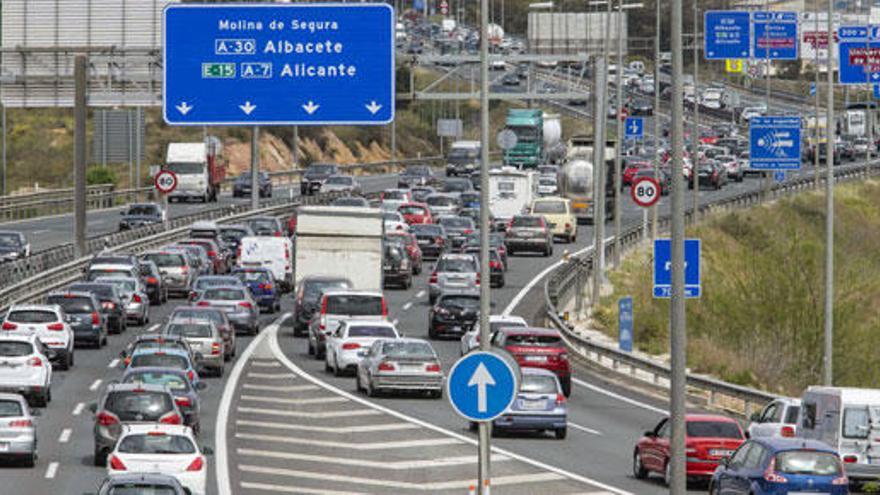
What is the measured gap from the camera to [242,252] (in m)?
72.4

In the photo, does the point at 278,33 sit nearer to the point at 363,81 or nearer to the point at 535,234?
the point at 363,81

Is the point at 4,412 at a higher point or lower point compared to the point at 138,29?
lower

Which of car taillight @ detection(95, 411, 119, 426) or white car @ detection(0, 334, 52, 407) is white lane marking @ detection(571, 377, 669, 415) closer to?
white car @ detection(0, 334, 52, 407)

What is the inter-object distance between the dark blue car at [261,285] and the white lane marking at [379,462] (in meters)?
28.3

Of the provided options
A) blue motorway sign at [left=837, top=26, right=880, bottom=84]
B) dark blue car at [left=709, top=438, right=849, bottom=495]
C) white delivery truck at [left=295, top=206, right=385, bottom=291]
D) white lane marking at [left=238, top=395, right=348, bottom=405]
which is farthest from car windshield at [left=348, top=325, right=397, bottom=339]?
blue motorway sign at [left=837, top=26, right=880, bottom=84]

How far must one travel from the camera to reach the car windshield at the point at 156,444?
101 feet

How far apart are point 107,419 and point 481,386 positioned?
1474 cm

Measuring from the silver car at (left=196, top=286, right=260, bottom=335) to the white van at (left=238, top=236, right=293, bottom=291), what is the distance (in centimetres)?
1066

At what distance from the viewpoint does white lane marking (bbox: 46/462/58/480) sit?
33.9 meters

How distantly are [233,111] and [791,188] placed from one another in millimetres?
66241

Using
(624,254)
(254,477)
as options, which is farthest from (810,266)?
(254,477)

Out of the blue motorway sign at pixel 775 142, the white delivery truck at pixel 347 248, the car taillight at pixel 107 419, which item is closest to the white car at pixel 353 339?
the white delivery truck at pixel 347 248

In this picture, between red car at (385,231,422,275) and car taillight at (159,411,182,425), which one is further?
red car at (385,231,422,275)

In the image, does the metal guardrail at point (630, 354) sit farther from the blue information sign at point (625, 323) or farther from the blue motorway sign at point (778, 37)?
the blue motorway sign at point (778, 37)
